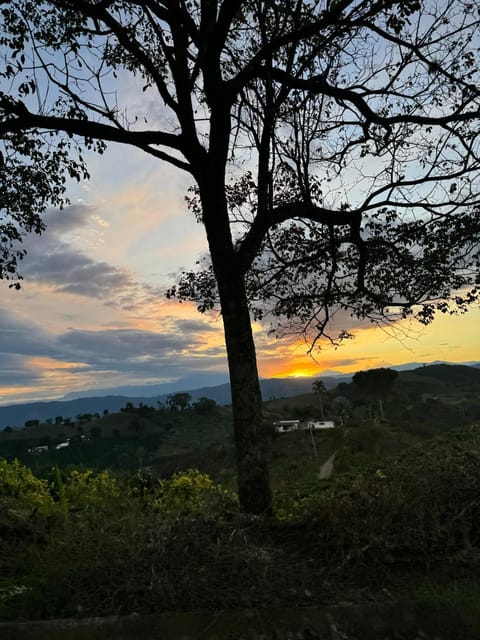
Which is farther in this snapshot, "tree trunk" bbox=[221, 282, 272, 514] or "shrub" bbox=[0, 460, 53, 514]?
"shrub" bbox=[0, 460, 53, 514]

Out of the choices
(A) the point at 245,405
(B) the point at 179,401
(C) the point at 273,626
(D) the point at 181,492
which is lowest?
(C) the point at 273,626

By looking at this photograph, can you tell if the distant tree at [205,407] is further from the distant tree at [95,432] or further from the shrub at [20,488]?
the shrub at [20,488]

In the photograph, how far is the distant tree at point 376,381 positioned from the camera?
8825cm

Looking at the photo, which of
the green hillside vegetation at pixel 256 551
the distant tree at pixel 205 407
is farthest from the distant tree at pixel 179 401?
the green hillside vegetation at pixel 256 551

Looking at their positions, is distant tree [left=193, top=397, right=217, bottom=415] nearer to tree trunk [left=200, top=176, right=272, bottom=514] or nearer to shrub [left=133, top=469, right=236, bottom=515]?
shrub [left=133, top=469, right=236, bottom=515]

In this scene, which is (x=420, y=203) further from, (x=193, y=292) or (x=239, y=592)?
(x=239, y=592)

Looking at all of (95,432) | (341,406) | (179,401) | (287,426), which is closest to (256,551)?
(287,426)

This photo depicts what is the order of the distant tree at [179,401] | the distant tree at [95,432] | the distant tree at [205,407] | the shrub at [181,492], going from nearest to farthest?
the shrub at [181,492], the distant tree at [95,432], the distant tree at [205,407], the distant tree at [179,401]

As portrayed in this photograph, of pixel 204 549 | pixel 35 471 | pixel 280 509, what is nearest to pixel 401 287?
pixel 280 509

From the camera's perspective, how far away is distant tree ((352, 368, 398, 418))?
290 ft

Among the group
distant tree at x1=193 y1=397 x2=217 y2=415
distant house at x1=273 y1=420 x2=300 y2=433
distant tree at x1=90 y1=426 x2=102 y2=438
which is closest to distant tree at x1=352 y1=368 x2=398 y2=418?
distant house at x1=273 y1=420 x2=300 y2=433

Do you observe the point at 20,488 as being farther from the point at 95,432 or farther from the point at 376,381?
the point at 95,432

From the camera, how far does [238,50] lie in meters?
8.09

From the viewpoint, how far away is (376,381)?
88.6 meters
